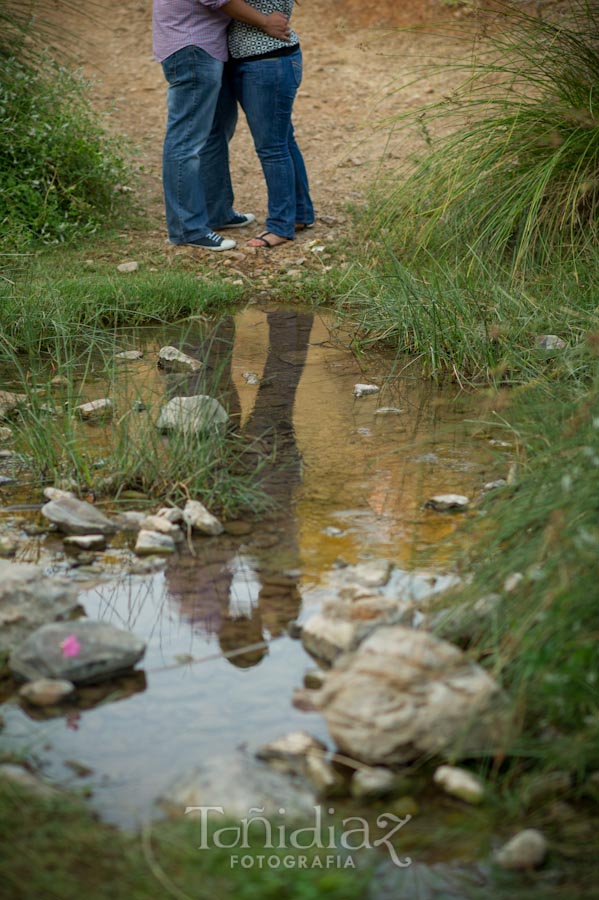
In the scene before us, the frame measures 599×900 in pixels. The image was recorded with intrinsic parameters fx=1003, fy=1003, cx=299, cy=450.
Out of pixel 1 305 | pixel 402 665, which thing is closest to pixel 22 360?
pixel 1 305

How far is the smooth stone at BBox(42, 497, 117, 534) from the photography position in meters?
2.48

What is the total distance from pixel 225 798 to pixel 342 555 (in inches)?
36.8

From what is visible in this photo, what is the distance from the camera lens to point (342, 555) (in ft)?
7.85

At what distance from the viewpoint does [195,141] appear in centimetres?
541

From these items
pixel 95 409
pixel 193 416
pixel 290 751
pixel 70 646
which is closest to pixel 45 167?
pixel 95 409

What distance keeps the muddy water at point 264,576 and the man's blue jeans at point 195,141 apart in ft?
6.41

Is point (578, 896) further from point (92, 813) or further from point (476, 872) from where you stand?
point (92, 813)

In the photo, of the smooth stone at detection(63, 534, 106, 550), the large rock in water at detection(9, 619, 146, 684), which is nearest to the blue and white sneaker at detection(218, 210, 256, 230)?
the smooth stone at detection(63, 534, 106, 550)

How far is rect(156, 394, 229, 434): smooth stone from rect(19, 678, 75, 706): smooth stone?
104 cm

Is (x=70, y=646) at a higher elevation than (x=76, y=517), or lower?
higher

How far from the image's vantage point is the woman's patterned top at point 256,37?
5.25 meters

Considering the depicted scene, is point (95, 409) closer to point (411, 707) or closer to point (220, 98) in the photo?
point (411, 707)

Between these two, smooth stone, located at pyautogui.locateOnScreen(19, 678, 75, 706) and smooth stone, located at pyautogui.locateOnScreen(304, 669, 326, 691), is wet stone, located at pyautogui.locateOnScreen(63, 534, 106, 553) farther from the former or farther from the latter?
smooth stone, located at pyautogui.locateOnScreen(304, 669, 326, 691)

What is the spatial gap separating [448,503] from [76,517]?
0.95 m
